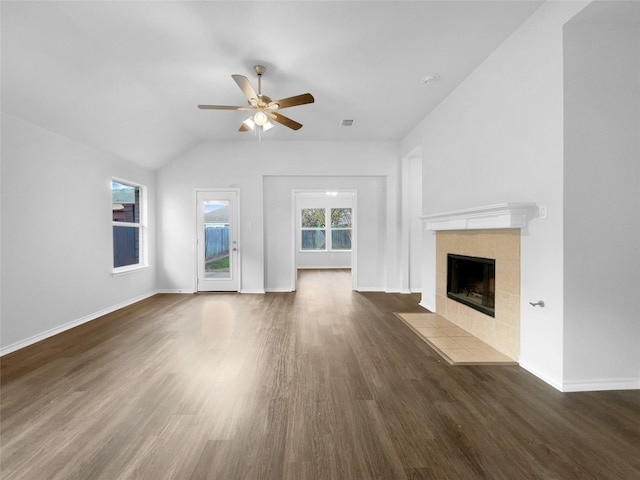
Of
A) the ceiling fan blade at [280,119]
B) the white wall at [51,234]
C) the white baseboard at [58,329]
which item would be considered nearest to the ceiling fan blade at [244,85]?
the ceiling fan blade at [280,119]

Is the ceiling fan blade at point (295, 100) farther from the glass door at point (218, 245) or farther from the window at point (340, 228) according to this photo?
the window at point (340, 228)

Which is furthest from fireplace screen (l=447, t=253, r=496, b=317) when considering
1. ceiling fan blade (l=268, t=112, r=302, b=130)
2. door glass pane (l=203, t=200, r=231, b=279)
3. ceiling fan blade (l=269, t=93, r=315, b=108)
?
door glass pane (l=203, t=200, r=231, b=279)

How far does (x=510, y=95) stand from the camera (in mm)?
2732

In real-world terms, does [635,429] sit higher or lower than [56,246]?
lower

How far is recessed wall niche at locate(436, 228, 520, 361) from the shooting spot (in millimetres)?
2666

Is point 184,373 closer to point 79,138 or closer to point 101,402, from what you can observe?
point 101,402

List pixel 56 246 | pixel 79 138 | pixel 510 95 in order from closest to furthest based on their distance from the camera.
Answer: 1. pixel 510 95
2. pixel 56 246
3. pixel 79 138

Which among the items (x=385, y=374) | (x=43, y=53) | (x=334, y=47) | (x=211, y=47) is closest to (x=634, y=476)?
(x=385, y=374)

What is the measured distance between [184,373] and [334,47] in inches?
131

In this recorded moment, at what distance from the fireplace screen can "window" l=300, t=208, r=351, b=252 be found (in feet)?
21.0

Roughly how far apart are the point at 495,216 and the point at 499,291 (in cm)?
78

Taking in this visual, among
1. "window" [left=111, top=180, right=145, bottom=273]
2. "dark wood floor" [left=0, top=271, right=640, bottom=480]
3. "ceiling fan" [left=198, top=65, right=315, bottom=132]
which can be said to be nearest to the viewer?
"dark wood floor" [left=0, top=271, right=640, bottom=480]

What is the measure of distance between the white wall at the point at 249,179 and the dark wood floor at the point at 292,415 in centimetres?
265

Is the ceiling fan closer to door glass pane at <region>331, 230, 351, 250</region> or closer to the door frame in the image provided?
the door frame
